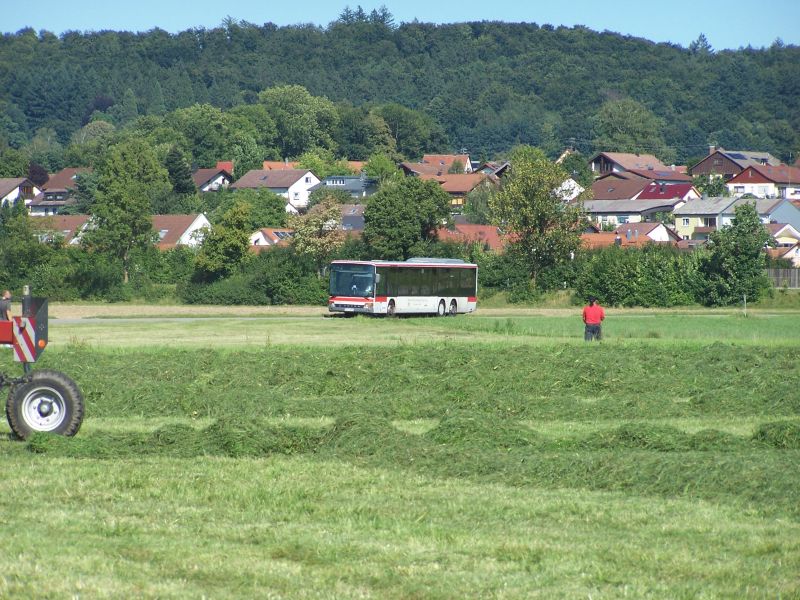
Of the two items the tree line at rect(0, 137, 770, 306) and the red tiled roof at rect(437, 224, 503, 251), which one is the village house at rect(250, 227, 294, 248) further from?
the tree line at rect(0, 137, 770, 306)

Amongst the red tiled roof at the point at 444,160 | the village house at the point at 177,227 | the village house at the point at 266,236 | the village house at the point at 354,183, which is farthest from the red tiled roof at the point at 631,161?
the village house at the point at 266,236

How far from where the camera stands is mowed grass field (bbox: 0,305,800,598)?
928 cm

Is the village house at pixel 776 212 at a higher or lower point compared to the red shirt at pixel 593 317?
higher

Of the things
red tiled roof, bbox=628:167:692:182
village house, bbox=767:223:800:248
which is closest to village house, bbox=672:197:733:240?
village house, bbox=767:223:800:248

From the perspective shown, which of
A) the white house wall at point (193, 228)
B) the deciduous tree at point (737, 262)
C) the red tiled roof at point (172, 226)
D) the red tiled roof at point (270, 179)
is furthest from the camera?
the red tiled roof at point (270, 179)

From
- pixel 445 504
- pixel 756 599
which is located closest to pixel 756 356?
pixel 445 504

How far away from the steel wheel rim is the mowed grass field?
1.31ft

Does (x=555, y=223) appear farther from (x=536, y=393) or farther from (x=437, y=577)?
(x=437, y=577)

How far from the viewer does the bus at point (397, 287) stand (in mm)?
54375

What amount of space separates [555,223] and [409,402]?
48584mm

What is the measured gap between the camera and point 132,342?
3800 centimetres

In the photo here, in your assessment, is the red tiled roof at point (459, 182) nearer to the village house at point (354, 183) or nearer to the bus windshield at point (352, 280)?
the village house at point (354, 183)

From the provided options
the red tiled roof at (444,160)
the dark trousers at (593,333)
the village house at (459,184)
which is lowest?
the dark trousers at (593,333)

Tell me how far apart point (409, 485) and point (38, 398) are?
592cm
